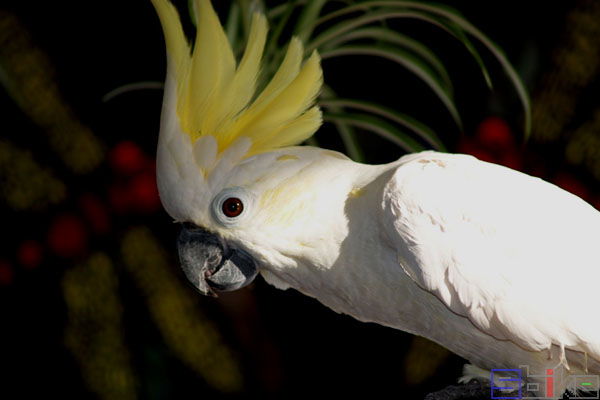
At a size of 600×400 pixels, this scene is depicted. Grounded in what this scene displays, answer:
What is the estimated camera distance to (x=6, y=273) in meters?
2.66

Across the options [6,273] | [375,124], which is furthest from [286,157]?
[6,273]

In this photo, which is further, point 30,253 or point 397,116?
point 30,253

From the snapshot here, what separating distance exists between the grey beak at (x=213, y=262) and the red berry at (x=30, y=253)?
1.23 meters

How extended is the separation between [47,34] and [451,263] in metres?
2.04

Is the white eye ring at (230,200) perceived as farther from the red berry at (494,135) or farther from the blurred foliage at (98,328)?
the blurred foliage at (98,328)

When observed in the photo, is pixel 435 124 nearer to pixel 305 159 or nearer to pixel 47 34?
pixel 305 159

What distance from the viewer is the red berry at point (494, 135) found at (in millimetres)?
2369

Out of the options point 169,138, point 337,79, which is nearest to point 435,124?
point 337,79

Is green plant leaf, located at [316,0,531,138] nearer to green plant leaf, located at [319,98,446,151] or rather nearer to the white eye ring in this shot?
green plant leaf, located at [319,98,446,151]

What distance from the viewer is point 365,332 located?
2.76m

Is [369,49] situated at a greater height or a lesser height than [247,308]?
greater

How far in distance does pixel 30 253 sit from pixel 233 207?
1.37 metres

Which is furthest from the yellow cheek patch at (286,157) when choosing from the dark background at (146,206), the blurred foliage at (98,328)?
the blurred foliage at (98,328)

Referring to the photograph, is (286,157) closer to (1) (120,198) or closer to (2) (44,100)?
(1) (120,198)
